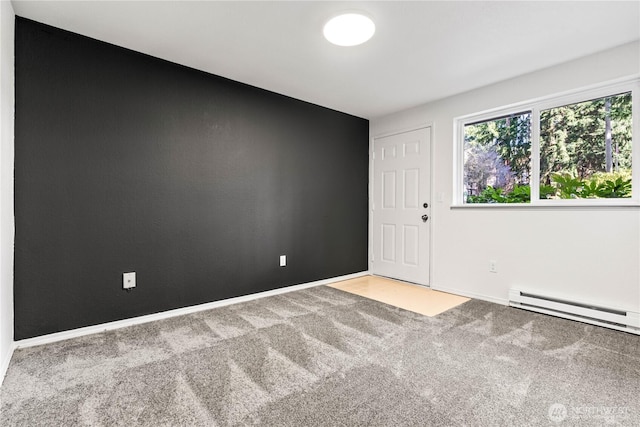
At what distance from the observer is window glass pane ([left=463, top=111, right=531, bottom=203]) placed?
306cm

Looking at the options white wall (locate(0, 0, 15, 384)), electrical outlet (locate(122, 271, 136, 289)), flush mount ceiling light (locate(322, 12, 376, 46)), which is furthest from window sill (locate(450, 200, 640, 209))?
white wall (locate(0, 0, 15, 384))

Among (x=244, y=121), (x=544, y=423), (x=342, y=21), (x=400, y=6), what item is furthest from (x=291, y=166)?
(x=544, y=423)

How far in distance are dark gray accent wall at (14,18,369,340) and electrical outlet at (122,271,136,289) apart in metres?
0.05

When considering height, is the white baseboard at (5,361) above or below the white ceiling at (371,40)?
below

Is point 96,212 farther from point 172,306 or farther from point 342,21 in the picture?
point 342,21

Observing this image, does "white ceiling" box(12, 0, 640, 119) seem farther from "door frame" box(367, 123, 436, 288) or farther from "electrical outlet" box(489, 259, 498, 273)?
"electrical outlet" box(489, 259, 498, 273)

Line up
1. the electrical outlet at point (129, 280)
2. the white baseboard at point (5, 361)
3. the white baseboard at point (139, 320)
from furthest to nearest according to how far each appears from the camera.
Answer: the electrical outlet at point (129, 280), the white baseboard at point (139, 320), the white baseboard at point (5, 361)

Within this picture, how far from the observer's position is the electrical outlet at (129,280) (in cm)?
246

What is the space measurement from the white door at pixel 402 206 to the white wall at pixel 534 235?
5.5 inches

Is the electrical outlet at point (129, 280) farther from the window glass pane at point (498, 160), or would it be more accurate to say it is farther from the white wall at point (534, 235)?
the window glass pane at point (498, 160)

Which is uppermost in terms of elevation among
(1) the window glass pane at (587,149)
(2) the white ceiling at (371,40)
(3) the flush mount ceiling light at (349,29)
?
(2) the white ceiling at (371,40)

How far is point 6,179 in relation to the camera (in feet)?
6.07

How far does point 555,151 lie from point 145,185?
12.1 feet

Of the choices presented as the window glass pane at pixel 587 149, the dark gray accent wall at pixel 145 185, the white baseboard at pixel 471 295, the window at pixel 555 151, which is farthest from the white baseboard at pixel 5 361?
the window glass pane at pixel 587 149
